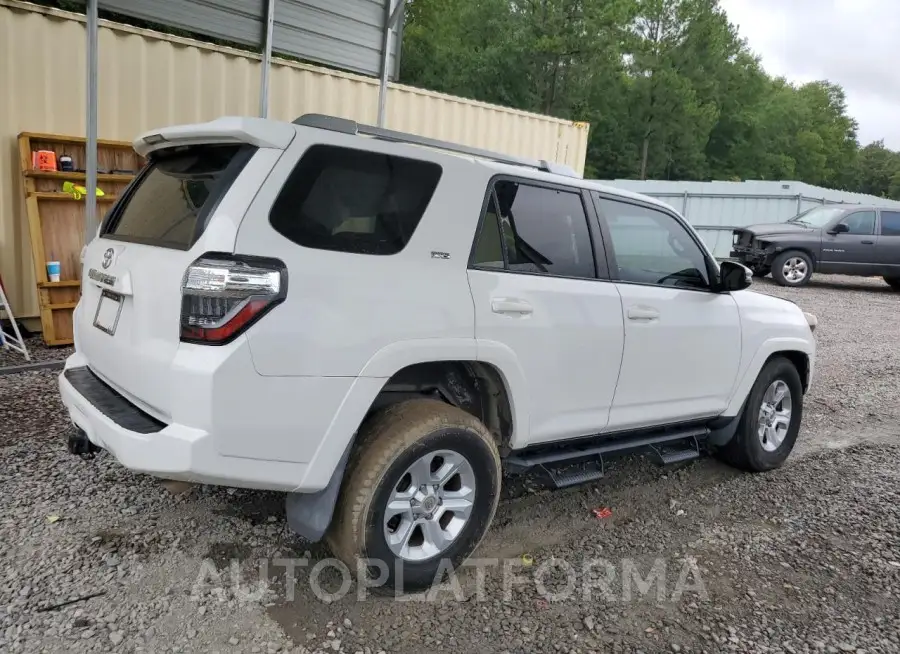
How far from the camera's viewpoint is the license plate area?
2805mm

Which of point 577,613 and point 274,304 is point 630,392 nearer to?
point 577,613

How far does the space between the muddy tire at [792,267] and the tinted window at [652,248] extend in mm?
12014

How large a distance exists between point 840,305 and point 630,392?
37.6 feet

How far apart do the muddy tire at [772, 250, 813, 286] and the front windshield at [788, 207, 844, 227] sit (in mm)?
958

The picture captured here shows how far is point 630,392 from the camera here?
3.69m

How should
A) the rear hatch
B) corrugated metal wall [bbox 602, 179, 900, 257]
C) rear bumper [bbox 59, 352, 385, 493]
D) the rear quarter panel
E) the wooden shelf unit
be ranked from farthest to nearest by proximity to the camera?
corrugated metal wall [bbox 602, 179, 900, 257], the wooden shelf unit, the rear quarter panel, the rear hatch, rear bumper [bbox 59, 352, 385, 493]

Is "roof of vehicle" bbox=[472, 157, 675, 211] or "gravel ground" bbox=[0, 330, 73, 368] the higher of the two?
"roof of vehicle" bbox=[472, 157, 675, 211]

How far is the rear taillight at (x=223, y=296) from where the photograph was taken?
7.83 ft

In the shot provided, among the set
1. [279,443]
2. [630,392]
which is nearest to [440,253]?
[279,443]

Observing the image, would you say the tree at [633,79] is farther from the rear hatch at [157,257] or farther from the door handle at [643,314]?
the rear hatch at [157,257]

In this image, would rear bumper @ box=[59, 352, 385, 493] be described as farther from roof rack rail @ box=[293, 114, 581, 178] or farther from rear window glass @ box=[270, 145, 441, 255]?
roof rack rail @ box=[293, 114, 581, 178]

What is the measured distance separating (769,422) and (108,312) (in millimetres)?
4116

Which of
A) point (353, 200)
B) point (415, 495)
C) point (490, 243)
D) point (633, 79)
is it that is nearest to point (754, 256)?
point (490, 243)

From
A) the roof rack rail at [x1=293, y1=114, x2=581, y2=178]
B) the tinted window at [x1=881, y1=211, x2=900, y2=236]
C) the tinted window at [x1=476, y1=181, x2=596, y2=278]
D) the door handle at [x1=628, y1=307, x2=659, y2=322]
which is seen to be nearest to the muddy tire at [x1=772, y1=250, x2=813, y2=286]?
the tinted window at [x1=881, y1=211, x2=900, y2=236]
